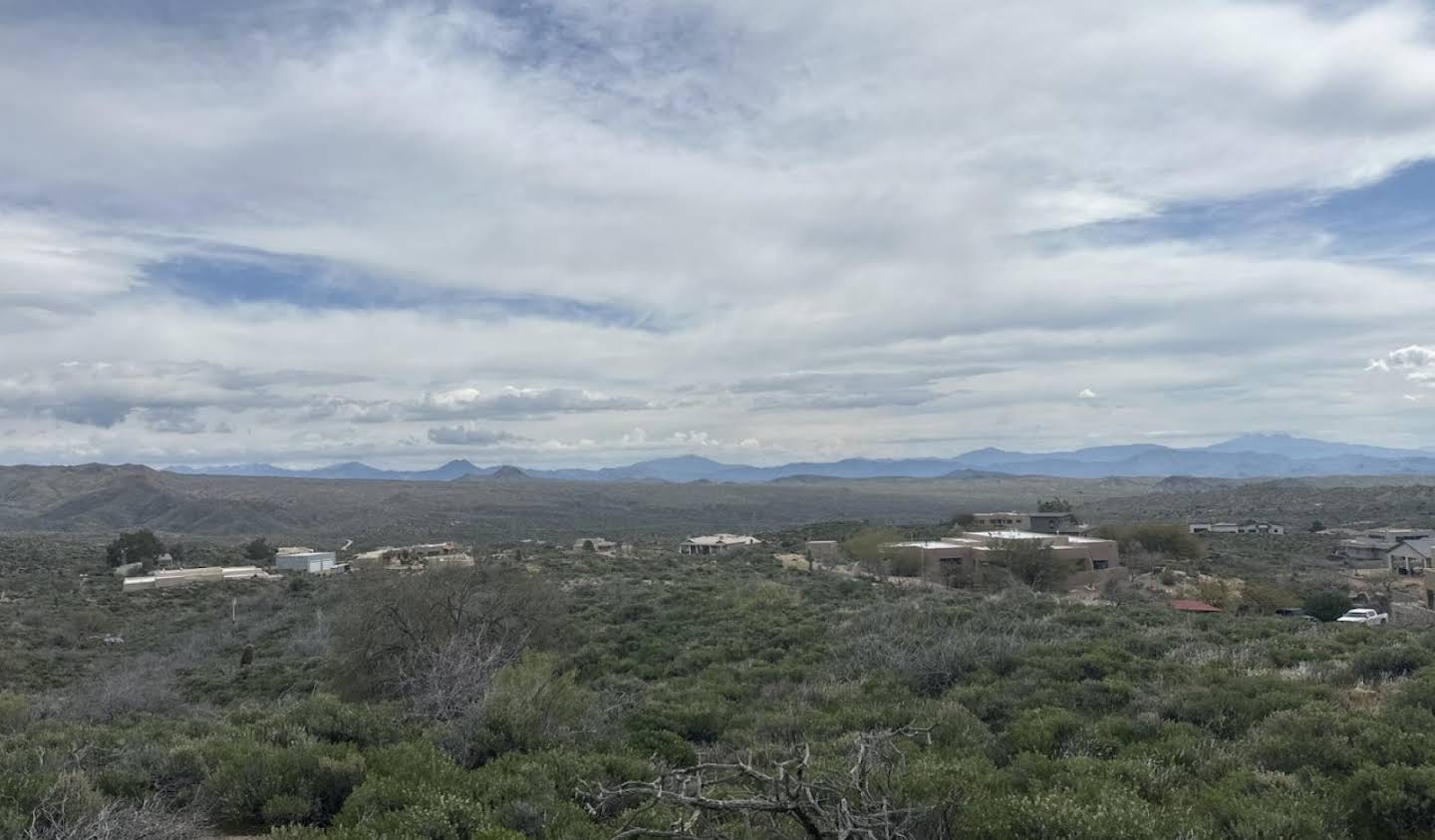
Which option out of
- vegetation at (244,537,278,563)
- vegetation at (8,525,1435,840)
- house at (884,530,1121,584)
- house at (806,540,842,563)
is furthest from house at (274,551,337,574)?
house at (884,530,1121,584)

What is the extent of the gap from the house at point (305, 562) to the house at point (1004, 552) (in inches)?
1556

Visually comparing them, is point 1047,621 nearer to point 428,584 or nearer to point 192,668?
point 428,584

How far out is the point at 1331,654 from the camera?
14688 mm

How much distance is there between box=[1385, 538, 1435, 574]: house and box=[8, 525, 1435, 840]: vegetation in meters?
42.4

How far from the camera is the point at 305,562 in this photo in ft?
195

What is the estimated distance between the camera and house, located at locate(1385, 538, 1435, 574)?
5133cm

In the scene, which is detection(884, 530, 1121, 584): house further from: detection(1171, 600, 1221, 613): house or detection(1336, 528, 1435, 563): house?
detection(1336, 528, 1435, 563): house

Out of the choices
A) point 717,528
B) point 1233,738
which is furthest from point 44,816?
point 717,528

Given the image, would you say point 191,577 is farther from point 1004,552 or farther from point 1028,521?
point 1028,521

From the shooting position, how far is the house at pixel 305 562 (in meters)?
58.3

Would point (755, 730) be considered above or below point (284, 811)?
below

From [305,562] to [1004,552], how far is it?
47206 mm

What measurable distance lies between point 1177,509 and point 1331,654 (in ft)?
363

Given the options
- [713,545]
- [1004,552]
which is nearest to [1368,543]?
Answer: [1004,552]
